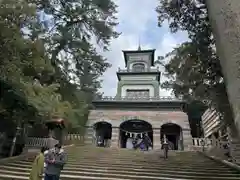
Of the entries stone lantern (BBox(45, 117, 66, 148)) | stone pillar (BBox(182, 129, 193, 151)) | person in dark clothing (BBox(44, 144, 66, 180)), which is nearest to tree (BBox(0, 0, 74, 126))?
person in dark clothing (BBox(44, 144, 66, 180))

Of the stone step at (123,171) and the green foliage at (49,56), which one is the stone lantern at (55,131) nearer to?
the green foliage at (49,56)

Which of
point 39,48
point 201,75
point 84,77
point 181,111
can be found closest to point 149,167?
point 201,75

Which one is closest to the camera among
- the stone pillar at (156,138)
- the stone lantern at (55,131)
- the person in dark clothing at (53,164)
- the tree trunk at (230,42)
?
the tree trunk at (230,42)

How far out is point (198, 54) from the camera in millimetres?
7770

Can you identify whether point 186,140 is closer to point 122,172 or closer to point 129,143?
point 129,143

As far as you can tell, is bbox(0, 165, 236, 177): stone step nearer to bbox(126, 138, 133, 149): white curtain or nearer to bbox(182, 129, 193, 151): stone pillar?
bbox(182, 129, 193, 151): stone pillar

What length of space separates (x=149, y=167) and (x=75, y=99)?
7.34m

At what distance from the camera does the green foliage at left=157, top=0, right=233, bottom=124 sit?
7.16m

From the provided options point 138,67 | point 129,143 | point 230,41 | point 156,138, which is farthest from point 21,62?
point 138,67

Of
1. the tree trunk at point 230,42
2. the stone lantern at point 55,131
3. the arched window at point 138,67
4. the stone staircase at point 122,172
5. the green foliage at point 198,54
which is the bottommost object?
the stone staircase at point 122,172

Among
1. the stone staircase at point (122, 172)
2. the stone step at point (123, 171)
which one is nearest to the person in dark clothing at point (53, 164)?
the stone staircase at point (122, 172)

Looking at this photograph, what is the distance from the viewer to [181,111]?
936 inches

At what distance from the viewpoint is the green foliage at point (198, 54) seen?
716 cm

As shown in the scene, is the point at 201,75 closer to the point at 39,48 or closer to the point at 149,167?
the point at 149,167
